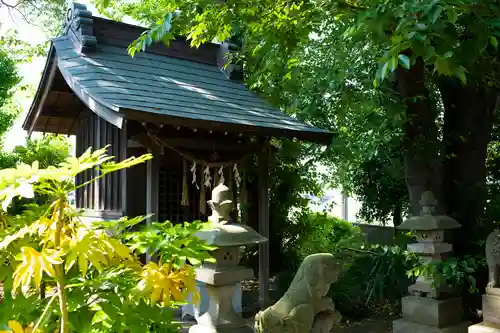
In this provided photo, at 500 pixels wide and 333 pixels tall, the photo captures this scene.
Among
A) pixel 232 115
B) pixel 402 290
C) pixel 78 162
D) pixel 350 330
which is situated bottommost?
pixel 350 330

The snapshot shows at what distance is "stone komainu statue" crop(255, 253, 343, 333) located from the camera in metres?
3.60

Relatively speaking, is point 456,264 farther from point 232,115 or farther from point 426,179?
point 232,115

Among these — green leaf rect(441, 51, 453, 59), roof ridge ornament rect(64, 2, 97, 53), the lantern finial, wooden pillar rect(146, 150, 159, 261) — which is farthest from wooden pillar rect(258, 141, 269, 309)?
green leaf rect(441, 51, 453, 59)

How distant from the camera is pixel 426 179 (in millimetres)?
7477

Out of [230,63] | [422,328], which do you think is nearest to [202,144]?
[230,63]

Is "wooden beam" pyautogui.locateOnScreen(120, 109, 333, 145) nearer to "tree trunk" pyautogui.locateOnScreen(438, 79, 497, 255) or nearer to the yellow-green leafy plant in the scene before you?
"tree trunk" pyautogui.locateOnScreen(438, 79, 497, 255)

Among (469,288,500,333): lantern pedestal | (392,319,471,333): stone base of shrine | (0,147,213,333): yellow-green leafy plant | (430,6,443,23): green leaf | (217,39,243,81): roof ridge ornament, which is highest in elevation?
(217,39,243,81): roof ridge ornament

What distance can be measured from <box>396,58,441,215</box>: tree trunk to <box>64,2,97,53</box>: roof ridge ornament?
202 inches

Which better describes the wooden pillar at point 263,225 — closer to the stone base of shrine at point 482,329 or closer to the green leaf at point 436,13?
the stone base of shrine at point 482,329

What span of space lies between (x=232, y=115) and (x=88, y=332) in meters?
5.10

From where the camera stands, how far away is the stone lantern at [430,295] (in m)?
6.42

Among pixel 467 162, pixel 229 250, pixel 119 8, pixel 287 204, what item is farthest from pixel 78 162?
pixel 119 8

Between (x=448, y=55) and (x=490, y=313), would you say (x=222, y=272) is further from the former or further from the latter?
(x=490, y=313)

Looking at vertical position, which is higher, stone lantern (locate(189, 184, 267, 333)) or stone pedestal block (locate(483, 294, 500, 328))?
stone lantern (locate(189, 184, 267, 333))
